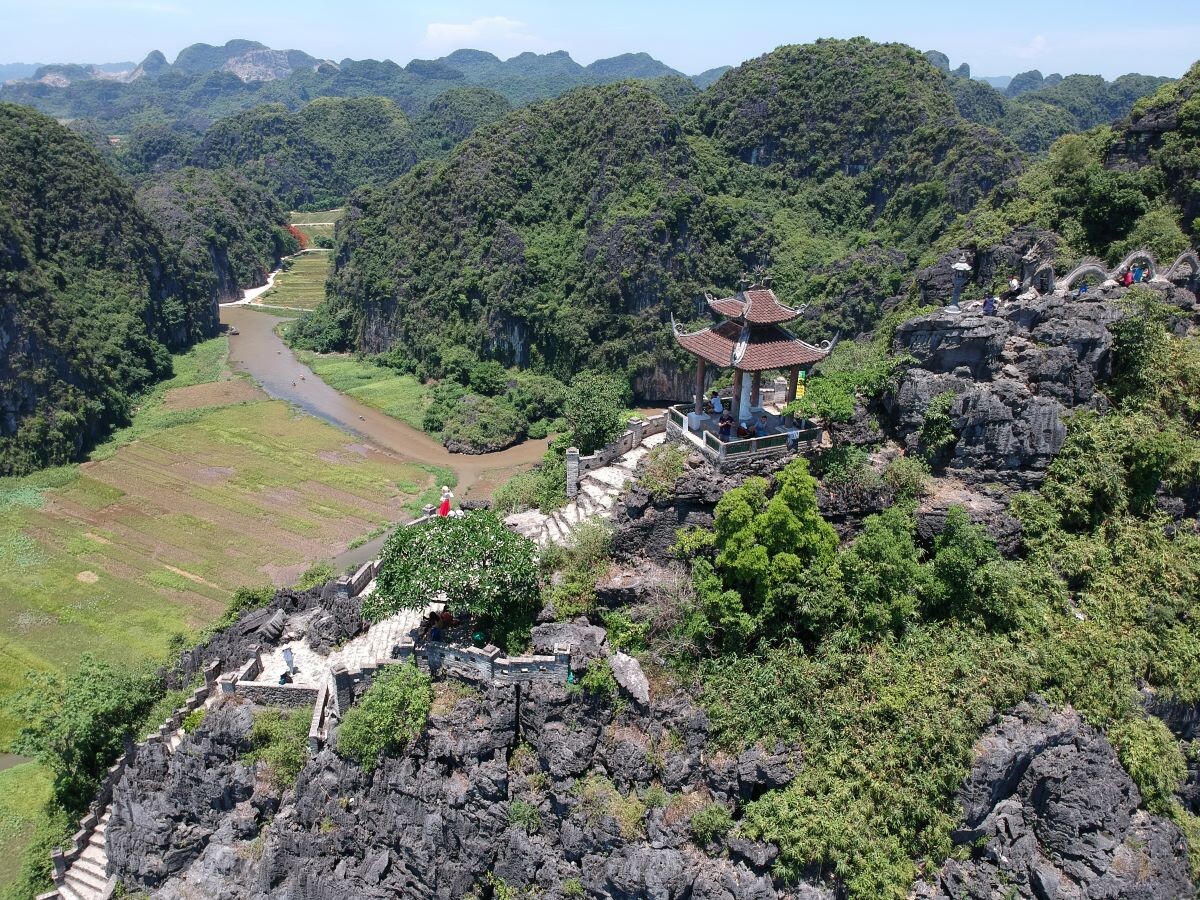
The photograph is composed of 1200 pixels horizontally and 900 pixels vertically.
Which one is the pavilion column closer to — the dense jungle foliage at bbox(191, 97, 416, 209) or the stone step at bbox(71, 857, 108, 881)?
the stone step at bbox(71, 857, 108, 881)

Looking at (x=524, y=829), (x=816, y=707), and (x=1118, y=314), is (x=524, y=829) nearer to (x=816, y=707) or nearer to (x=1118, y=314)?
(x=816, y=707)

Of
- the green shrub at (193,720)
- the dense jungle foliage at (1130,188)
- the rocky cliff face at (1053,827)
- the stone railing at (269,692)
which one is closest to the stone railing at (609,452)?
the stone railing at (269,692)

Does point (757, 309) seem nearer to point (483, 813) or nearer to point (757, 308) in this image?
point (757, 308)

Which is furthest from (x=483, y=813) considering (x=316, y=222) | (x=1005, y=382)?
(x=316, y=222)

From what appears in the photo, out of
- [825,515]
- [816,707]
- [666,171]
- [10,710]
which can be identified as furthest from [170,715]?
[666,171]

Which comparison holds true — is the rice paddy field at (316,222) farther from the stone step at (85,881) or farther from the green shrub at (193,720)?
the stone step at (85,881)

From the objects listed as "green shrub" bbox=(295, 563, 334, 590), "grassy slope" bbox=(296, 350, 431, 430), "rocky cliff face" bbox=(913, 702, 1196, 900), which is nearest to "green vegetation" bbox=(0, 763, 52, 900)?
"green shrub" bbox=(295, 563, 334, 590)
